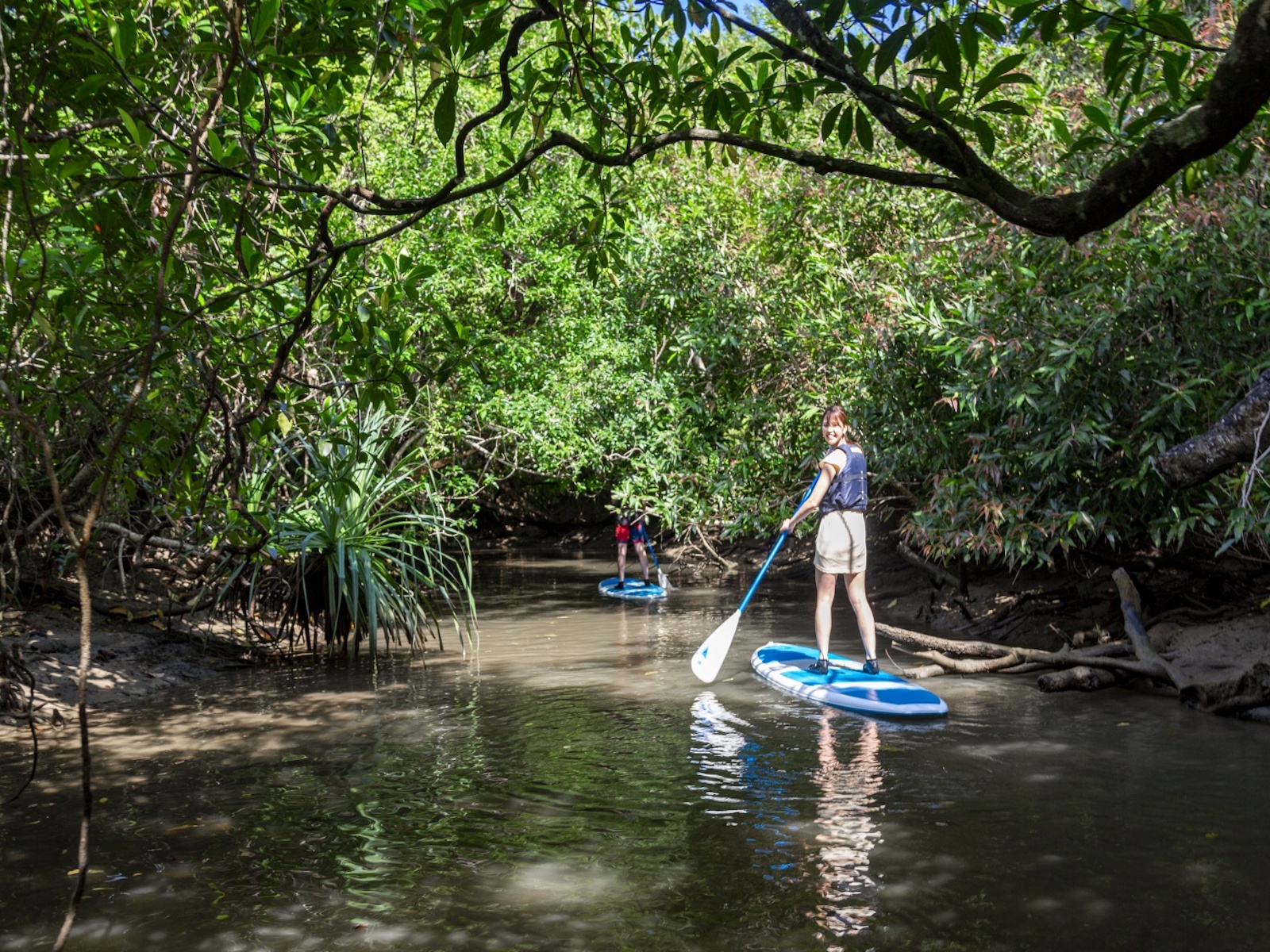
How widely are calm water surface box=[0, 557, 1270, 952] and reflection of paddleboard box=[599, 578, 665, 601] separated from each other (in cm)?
627

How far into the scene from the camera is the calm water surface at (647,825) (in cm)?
390

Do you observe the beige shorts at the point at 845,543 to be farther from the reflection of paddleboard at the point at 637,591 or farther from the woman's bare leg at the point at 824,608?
the reflection of paddleboard at the point at 637,591

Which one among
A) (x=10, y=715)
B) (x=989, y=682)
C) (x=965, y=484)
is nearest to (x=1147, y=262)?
(x=965, y=484)

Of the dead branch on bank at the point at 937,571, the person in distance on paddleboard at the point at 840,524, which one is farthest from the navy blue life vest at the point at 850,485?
the dead branch on bank at the point at 937,571

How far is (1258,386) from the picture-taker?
9.54ft

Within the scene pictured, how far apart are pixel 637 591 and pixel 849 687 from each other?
23.9 ft

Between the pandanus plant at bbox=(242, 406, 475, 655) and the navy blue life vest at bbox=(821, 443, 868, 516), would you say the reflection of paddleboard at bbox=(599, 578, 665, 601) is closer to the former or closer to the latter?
the pandanus plant at bbox=(242, 406, 475, 655)

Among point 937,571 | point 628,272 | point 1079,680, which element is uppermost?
point 628,272

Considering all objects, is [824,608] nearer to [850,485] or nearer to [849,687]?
[849,687]

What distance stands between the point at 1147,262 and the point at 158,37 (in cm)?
644

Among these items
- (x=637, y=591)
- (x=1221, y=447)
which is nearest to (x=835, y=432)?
(x=1221, y=447)

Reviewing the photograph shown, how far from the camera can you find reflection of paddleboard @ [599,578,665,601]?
14.6 meters

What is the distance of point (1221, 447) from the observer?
279 cm

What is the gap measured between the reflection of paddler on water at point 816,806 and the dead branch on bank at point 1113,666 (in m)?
1.68
